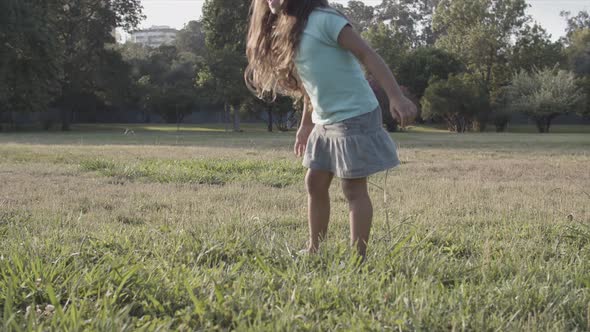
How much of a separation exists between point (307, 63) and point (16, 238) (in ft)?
6.60

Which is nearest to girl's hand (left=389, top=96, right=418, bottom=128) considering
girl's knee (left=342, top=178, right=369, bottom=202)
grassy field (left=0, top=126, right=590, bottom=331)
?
girl's knee (left=342, top=178, right=369, bottom=202)

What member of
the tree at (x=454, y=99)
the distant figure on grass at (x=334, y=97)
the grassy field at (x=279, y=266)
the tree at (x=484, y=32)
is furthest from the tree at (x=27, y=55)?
the tree at (x=484, y=32)

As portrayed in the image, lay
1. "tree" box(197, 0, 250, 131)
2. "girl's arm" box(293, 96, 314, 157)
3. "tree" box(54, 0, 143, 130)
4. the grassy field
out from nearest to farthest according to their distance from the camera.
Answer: the grassy field
"girl's arm" box(293, 96, 314, 157)
"tree" box(197, 0, 250, 131)
"tree" box(54, 0, 143, 130)

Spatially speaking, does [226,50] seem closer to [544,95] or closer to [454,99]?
[454,99]

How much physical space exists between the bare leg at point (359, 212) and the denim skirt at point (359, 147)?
11 cm

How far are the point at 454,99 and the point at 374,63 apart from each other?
1717 inches

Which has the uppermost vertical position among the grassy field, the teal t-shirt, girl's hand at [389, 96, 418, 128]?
the teal t-shirt

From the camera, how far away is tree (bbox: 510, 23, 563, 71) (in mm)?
54844

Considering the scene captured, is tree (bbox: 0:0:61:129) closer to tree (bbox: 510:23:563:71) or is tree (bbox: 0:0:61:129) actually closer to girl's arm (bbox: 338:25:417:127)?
girl's arm (bbox: 338:25:417:127)

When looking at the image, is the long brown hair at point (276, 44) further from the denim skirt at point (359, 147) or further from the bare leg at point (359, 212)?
the bare leg at point (359, 212)

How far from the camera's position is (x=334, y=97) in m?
3.32

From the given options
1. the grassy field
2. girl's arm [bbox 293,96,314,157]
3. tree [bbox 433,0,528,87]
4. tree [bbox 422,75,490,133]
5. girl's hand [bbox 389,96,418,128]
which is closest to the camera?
the grassy field

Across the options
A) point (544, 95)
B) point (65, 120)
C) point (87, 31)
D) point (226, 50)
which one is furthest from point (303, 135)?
point (544, 95)

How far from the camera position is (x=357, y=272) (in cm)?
271
